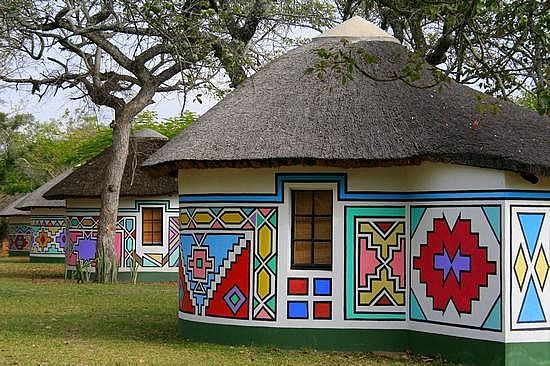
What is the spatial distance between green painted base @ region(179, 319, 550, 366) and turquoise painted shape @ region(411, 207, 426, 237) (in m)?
1.29

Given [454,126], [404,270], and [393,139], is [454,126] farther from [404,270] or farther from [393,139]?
[404,270]

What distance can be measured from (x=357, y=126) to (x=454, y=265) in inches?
89.1

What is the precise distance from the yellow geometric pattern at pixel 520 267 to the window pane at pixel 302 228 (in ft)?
9.46

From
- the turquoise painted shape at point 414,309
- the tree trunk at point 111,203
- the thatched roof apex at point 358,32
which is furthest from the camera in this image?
the tree trunk at point 111,203

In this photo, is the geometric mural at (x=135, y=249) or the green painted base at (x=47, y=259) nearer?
the geometric mural at (x=135, y=249)

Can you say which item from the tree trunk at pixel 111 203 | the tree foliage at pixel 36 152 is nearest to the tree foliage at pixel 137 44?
the tree trunk at pixel 111 203

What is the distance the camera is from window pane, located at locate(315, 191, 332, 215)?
12555 mm

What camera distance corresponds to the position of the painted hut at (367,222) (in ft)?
35.7

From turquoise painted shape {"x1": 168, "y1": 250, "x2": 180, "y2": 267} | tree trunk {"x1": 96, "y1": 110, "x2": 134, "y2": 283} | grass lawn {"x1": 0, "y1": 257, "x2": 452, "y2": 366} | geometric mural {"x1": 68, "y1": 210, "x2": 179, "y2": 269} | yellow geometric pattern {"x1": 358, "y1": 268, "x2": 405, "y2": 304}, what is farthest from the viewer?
turquoise painted shape {"x1": 168, "y1": 250, "x2": 180, "y2": 267}

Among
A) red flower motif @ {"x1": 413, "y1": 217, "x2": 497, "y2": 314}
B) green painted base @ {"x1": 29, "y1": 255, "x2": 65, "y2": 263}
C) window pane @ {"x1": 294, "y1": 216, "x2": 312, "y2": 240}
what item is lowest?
green painted base @ {"x1": 29, "y1": 255, "x2": 65, "y2": 263}

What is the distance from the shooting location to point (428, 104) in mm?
12867

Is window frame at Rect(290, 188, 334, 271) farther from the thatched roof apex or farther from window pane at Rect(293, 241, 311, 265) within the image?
the thatched roof apex

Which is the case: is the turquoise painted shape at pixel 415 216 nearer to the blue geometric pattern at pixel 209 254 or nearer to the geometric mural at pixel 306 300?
the geometric mural at pixel 306 300

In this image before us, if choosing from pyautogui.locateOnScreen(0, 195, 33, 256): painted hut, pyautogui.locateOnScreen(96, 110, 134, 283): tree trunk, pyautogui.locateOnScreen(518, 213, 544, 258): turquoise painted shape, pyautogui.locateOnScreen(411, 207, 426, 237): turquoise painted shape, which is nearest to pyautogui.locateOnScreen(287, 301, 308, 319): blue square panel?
pyautogui.locateOnScreen(411, 207, 426, 237): turquoise painted shape
